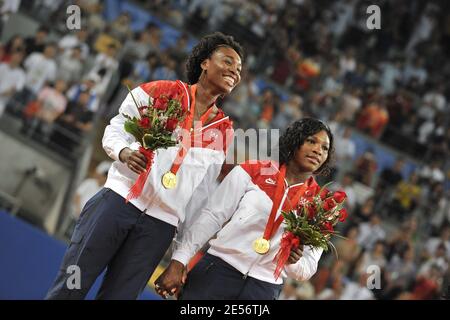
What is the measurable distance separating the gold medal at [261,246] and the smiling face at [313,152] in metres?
0.52

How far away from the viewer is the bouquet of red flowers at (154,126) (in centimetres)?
396

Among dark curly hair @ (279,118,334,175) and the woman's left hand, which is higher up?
dark curly hair @ (279,118,334,175)

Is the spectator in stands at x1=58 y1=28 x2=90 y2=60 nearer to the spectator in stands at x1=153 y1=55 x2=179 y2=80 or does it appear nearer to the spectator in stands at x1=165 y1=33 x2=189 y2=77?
the spectator in stands at x1=153 y1=55 x2=179 y2=80

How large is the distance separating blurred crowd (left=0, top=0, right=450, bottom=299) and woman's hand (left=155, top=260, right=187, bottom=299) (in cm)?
454

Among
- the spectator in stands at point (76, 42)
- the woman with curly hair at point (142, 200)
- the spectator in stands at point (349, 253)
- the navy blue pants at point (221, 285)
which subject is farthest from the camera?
the spectator in stands at point (76, 42)

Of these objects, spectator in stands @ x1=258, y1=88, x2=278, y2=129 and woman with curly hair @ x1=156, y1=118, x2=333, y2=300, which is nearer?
woman with curly hair @ x1=156, y1=118, x2=333, y2=300

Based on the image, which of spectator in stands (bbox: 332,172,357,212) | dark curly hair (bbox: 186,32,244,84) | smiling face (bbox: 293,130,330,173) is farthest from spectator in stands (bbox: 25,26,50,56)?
smiling face (bbox: 293,130,330,173)

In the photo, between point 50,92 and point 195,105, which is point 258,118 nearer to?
point 50,92

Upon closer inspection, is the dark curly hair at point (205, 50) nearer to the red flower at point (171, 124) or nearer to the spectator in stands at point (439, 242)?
the red flower at point (171, 124)

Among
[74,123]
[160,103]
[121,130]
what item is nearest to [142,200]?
[121,130]

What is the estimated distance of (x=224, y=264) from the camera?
4.23 metres

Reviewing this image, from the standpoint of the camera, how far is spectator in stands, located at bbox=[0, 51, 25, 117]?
382 inches

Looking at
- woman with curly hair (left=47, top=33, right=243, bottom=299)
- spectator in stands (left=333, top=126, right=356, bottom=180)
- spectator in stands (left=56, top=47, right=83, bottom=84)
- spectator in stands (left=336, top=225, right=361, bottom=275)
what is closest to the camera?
woman with curly hair (left=47, top=33, right=243, bottom=299)

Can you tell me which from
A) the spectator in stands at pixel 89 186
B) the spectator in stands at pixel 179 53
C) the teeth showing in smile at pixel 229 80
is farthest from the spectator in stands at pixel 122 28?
the teeth showing in smile at pixel 229 80
